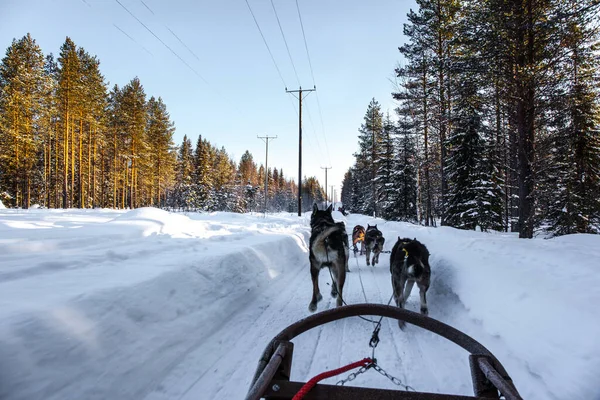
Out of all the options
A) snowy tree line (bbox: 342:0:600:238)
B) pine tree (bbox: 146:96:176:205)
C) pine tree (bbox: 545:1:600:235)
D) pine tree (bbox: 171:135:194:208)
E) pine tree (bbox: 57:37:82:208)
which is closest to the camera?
snowy tree line (bbox: 342:0:600:238)

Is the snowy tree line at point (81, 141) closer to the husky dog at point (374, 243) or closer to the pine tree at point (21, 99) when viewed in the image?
the pine tree at point (21, 99)

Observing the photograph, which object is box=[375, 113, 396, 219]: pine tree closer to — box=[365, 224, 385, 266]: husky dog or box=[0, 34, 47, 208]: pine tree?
box=[365, 224, 385, 266]: husky dog

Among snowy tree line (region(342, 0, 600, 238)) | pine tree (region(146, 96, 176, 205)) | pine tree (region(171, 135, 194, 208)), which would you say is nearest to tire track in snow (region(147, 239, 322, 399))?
snowy tree line (region(342, 0, 600, 238))

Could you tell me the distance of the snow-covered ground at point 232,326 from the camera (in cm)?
Result: 211

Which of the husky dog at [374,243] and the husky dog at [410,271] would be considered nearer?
the husky dog at [410,271]

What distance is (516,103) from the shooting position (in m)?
9.11

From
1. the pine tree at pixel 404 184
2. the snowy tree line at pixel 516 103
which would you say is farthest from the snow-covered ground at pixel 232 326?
the pine tree at pixel 404 184

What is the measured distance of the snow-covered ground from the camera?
2.11 metres

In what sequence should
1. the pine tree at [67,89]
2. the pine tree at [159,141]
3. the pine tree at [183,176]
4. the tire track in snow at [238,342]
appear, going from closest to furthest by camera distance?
the tire track in snow at [238,342] → the pine tree at [67,89] → the pine tree at [159,141] → the pine tree at [183,176]

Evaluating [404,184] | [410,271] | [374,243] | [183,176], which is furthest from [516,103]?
[183,176]

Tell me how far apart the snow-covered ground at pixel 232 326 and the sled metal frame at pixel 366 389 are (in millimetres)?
980

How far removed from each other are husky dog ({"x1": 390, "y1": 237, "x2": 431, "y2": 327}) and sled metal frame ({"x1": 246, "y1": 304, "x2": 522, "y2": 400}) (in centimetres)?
205

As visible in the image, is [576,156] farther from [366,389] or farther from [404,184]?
[366,389]

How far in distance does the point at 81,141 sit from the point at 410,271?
35062 mm
